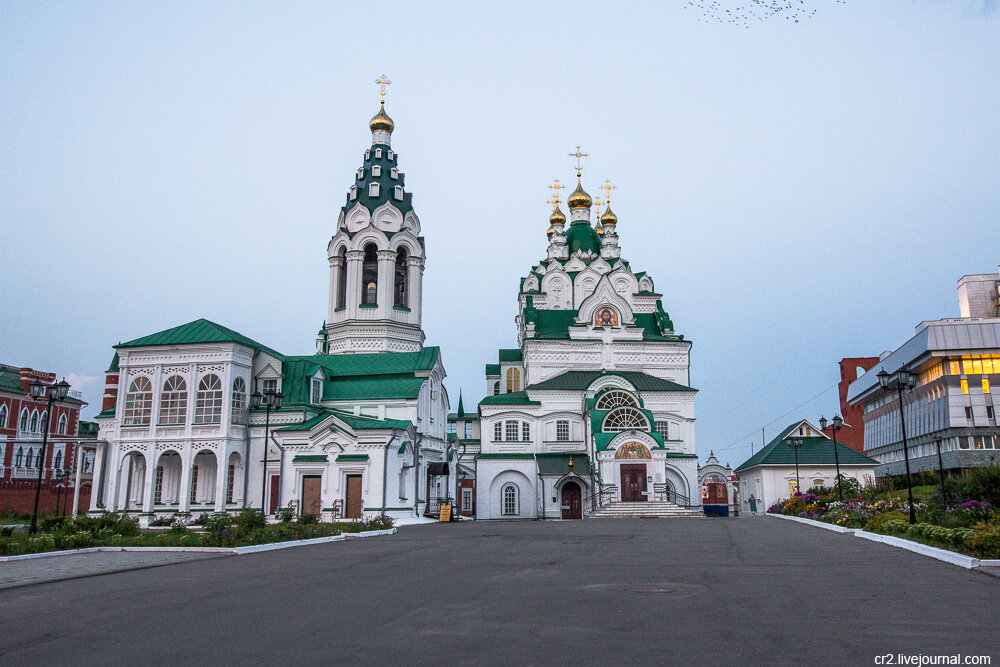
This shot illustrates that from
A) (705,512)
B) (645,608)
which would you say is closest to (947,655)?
(645,608)

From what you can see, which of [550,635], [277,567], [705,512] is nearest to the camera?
[550,635]

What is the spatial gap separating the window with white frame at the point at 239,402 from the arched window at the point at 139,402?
4110mm

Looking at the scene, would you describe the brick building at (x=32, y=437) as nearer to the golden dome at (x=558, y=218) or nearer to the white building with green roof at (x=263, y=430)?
the white building with green roof at (x=263, y=430)

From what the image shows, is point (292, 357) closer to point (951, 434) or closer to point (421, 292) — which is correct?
point (421, 292)

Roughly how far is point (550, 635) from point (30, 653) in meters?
4.70

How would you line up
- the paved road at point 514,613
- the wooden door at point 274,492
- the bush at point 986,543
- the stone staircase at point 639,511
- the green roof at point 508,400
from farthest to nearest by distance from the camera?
the green roof at point 508,400, the stone staircase at point 639,511, the wooden door at point 274,492, the bush at point 986,543, the paved road at point 514,613

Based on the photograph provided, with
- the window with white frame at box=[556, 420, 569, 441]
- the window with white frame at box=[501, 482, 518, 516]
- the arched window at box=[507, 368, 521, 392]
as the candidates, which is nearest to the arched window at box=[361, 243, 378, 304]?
the arched window at box=[507, 368, 521, 392]

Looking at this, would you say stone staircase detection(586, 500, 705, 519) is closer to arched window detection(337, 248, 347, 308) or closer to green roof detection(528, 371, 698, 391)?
green roof detection(528, 371, 698, 391)

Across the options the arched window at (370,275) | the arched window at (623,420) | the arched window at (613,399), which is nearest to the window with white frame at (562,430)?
the arched window at (613,399)

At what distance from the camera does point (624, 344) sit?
52062 mm


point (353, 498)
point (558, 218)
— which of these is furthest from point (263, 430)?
point (558, 218)

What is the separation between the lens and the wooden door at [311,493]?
118 feet

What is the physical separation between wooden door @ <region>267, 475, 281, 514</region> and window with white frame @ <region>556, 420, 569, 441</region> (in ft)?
60.5

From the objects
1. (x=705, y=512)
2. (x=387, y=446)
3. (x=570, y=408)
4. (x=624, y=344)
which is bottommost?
(x=705, y=512)
